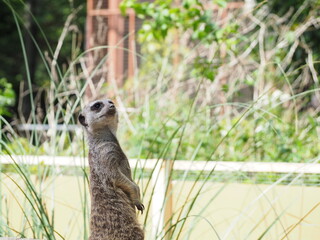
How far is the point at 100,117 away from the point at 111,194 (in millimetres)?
316

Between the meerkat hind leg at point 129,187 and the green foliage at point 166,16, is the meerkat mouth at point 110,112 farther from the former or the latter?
the green foliage at point 166,16

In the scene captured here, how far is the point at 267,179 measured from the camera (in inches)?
145

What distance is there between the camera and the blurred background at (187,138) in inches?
108

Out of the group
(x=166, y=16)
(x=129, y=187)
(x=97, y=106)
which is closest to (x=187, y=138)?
(x=166, y=16)

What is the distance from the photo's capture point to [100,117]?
95.0 inches

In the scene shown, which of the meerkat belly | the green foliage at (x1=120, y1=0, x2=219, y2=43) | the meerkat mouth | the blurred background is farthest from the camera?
the green foliage at (x1=120, y1=0, x2=219, y2=43)

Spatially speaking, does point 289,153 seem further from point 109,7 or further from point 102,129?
point 109,7

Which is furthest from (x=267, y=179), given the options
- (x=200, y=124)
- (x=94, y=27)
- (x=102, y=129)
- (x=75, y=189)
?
(x=94, y=27)

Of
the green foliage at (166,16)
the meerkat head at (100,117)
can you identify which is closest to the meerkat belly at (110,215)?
the meerkat head at (100,117)

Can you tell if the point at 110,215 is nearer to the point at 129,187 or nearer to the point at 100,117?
the point at 129,187

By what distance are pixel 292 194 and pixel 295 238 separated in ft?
0.79

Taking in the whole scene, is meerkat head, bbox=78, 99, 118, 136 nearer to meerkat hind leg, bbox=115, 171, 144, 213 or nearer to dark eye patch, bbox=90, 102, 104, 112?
dark eye patch, bbox=90, 102, 104, 112

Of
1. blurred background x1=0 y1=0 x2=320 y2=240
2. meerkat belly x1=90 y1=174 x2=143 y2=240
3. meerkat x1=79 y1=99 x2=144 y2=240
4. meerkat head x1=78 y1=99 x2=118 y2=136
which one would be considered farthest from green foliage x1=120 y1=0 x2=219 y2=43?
meerkat belly x1=90 y1=174 x2=143 y2=240

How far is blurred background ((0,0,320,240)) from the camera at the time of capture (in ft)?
9.00
